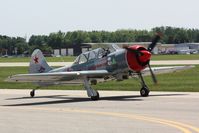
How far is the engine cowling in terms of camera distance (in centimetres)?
2198

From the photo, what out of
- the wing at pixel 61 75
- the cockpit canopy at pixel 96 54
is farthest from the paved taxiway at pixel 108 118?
the cockpit canopy at pixel 96 54

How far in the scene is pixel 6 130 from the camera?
501 inches

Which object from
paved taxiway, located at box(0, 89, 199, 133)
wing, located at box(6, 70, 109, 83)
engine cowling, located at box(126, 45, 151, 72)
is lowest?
paved taxiway, located at box(0, 89, 199, 133)

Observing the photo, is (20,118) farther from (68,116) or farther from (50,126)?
(50,126)

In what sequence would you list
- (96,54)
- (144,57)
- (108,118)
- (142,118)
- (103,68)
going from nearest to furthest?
(142,118)
(108,118)
(144,57)
(103,68)
(96,54)

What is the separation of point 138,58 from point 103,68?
5.83 feet

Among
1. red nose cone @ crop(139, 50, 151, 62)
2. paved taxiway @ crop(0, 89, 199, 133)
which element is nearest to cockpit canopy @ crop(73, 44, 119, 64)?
red nose cone @ crop(139, 50, 151, 62)

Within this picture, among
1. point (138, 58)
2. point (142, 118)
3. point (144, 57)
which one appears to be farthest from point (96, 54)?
point (142, 118)

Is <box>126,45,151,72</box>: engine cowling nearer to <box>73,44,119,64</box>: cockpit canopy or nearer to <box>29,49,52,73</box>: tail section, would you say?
<box>73,44,119,64</box>: cockpit canopy

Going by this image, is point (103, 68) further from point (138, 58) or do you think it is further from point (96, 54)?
point (138, 58)

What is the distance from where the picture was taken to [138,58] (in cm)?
2200

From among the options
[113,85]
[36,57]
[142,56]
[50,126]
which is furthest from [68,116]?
[113,85]

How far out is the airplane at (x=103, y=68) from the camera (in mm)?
22109

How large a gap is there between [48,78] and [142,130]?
37.4ft
